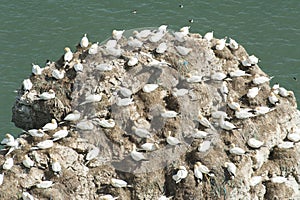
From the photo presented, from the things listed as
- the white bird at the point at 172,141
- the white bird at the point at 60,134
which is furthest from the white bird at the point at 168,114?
the white bird at the point at 60,134

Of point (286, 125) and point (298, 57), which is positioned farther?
point (298, 57)

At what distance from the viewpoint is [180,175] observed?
93.9ft

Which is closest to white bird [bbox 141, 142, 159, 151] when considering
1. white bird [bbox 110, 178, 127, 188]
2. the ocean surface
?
white bird [bbox 110, 178, 127, 188]

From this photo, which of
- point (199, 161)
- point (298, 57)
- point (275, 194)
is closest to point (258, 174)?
point (275, 194)

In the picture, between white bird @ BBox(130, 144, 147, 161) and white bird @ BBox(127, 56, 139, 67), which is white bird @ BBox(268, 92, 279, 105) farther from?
white bird @ BBox(130, 144, 147, 161)

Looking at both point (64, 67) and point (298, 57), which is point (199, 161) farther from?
point (298, 57)

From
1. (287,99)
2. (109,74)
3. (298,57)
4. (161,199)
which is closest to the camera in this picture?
(161,199)

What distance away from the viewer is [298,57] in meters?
50.7

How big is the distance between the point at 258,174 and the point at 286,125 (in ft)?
10.0

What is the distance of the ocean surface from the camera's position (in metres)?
50.3

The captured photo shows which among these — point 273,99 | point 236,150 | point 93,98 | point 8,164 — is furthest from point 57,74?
point 273,99

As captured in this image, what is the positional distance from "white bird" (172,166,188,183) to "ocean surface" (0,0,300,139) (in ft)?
70.1

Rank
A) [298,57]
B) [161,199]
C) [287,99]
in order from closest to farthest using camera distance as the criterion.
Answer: [161,199] < [287,99] < [298,57]

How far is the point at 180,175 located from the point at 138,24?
26.4 meters
